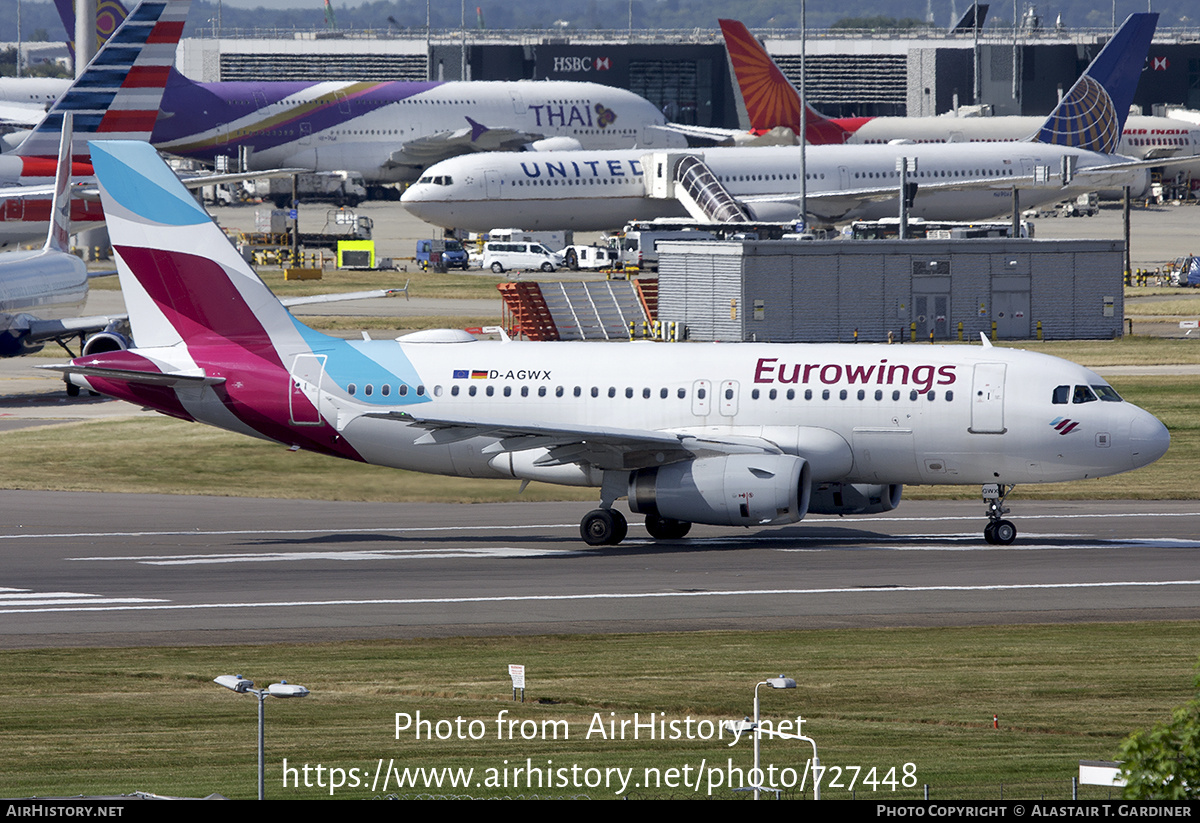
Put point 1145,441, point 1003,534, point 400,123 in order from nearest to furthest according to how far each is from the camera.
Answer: point 1145,441, point 1003,534, point 400,123

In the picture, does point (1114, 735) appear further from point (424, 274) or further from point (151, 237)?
point (424, 274)

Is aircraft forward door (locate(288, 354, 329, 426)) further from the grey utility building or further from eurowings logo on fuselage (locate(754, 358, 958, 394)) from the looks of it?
the grey utility building

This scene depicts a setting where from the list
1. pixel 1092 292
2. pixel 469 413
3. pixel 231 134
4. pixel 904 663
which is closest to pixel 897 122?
pixel 231 134

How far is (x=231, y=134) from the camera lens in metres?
137

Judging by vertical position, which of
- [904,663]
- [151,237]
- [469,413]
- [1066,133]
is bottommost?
[904,663]

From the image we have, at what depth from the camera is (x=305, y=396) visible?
36594 millimetres

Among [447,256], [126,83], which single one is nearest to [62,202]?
[126,83]

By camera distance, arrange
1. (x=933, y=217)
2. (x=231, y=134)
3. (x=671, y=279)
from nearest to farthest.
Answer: (x=671, y=279), (x=933, y=217), (x=231, y=134)

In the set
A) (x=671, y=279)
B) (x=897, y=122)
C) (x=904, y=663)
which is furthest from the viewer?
(x=897, y=122)

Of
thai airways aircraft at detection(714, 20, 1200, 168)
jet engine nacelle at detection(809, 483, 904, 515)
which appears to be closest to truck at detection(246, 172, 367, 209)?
thai airways aircraft at detection(714, 20, 1200, 168)

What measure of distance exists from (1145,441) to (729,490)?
347 inches

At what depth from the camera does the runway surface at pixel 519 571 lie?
2817 centimetres

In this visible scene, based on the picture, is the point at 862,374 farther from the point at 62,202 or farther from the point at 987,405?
the point at 62,202

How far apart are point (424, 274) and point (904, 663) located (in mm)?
83289
